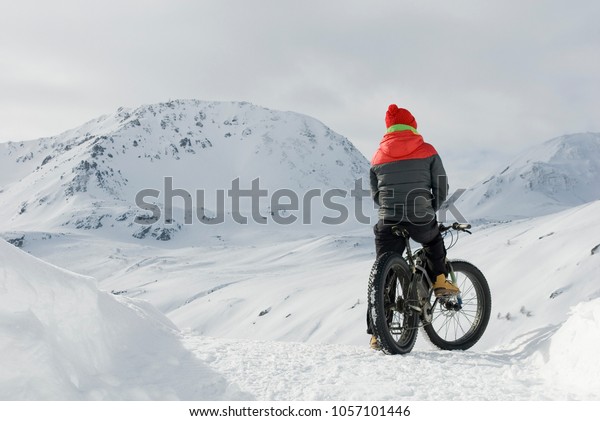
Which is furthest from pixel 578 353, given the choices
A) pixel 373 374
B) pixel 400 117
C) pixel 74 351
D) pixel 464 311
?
pixel 74 351

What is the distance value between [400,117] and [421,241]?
150 cm

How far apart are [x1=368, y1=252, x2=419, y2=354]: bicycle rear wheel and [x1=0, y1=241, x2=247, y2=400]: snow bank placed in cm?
187

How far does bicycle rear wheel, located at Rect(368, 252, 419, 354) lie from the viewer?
5.11 meters

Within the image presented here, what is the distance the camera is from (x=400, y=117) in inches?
222

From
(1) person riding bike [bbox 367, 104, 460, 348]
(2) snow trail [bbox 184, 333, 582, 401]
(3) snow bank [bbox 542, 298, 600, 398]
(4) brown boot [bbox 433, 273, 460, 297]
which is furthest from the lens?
(4) brown boot [bbox 433, 273, 460, 297]

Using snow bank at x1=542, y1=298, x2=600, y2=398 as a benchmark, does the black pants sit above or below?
above

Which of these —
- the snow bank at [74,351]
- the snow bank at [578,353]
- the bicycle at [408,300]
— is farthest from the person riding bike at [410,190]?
the snow bank at [74,351]

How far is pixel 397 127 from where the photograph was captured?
18.5 feet

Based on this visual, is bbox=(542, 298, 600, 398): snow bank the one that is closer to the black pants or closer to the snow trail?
the snow trail

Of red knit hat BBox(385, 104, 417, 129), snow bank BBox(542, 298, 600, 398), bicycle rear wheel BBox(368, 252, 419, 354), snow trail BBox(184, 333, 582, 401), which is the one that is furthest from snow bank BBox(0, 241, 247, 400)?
red knit hat BBox(385, 104, 417, 129)

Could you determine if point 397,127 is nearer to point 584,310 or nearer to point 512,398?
point 584,310

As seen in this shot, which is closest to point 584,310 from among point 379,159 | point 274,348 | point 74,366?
point 379,159

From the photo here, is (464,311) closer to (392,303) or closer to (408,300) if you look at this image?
(408,300)
